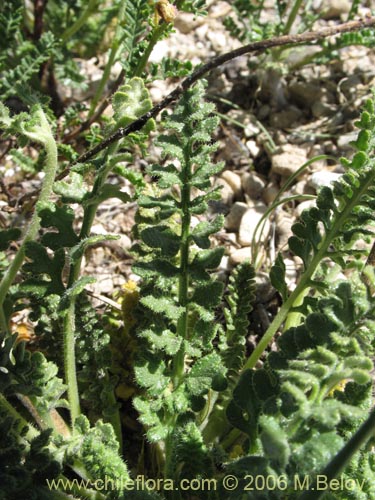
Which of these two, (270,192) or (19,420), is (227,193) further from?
(19,420)

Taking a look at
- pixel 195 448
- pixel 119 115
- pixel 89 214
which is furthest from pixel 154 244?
pixel 195 448

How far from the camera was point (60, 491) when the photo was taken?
1831 mm

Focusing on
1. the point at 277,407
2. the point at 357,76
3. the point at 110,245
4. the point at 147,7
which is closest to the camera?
the point at 277,407

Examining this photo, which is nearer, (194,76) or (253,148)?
(194,76)

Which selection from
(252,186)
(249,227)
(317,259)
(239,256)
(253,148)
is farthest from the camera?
(253,148)

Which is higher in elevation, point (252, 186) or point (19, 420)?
point (252, 186)

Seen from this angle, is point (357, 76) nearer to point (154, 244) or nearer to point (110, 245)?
point (110, 245)

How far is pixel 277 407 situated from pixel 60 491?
0.73m

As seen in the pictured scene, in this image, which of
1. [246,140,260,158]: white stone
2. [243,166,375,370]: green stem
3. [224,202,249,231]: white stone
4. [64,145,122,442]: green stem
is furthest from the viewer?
[246,140,260,158]: white stone

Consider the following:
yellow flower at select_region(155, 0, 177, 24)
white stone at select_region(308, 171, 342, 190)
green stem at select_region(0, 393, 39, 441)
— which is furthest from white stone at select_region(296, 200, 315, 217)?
green stem at select_region(0, 393, 39, 441)

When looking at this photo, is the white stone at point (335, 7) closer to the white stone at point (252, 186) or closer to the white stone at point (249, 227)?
the white stone at point (252, 186)

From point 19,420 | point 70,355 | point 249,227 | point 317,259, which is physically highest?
point 249,227

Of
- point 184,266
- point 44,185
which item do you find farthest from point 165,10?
point 184,266

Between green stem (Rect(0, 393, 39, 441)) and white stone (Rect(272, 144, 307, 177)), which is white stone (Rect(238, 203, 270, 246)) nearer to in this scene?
white stone (Rect(272, 144, 307, 177))
